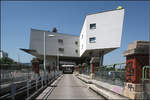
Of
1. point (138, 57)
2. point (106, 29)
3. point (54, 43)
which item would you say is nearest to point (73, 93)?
point (138, 57)

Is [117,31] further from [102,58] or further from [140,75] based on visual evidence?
[140,75]

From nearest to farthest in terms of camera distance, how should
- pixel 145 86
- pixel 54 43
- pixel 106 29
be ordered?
1. pixel 145 86
2. pixel 106 29
3. pixel 54 43

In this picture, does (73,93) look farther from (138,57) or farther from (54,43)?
(54,43)

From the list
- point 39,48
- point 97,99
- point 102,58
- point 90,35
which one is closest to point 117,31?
point 90,35

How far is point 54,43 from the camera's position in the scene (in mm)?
55250

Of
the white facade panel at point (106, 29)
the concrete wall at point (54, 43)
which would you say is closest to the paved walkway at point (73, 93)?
the white facade panel at point (106, 29)

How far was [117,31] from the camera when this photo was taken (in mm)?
38281

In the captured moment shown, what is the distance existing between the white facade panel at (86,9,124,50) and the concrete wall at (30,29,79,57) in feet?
53.9

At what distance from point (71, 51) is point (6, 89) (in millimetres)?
49190

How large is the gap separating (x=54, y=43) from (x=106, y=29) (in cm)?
2215

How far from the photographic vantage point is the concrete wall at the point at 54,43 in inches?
2028

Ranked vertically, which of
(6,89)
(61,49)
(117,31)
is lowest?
(6,89)

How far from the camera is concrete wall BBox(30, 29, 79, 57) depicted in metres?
51.5

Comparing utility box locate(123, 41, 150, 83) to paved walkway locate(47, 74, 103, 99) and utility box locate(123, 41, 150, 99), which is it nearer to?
utility box locate(123, 41, 150, 99)
